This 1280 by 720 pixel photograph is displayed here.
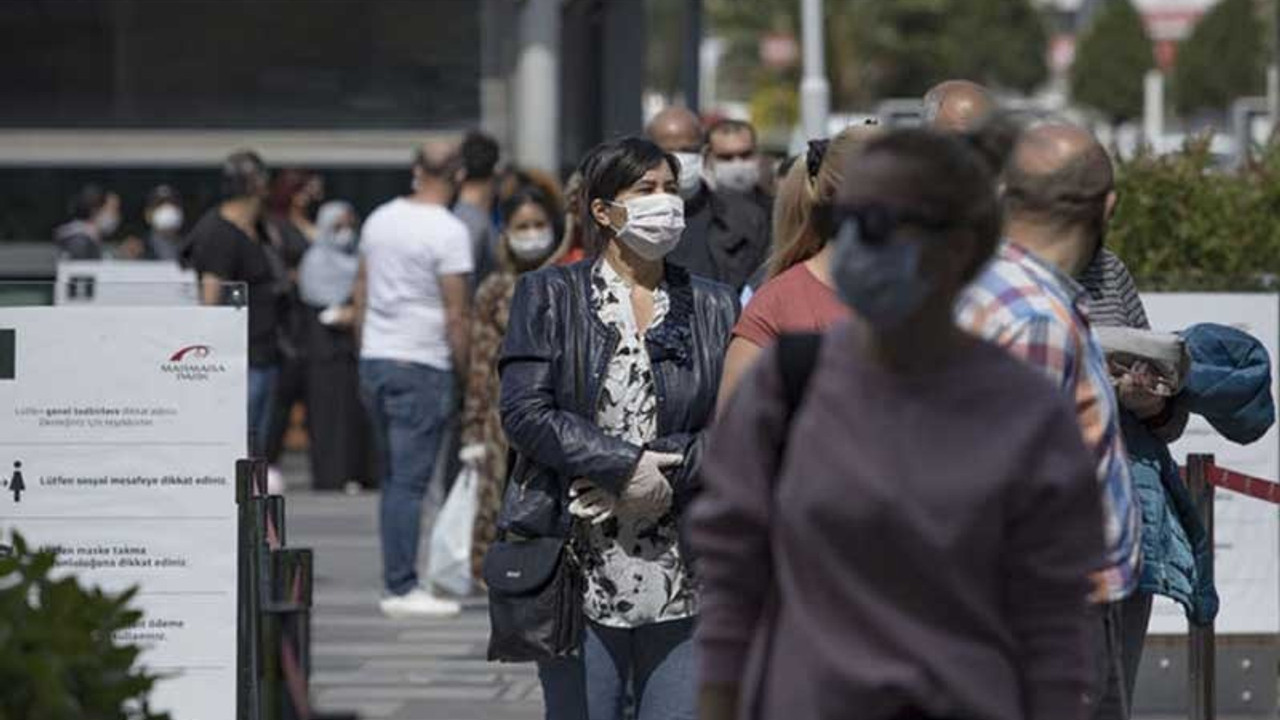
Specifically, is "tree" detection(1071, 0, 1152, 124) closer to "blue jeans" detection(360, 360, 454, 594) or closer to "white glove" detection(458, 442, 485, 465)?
"blue jeans" detection(360, 360, 454, 594)

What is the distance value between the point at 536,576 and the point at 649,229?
34.1 inches

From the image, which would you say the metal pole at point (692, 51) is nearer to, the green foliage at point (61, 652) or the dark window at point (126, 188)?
the dark window at point (126, 188)

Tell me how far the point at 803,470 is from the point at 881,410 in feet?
0.46

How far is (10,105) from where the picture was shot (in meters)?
21.0

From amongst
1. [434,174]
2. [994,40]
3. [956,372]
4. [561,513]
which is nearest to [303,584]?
[561,513]

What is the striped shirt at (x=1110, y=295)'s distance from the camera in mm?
6598

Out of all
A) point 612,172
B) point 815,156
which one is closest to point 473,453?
point 612,172

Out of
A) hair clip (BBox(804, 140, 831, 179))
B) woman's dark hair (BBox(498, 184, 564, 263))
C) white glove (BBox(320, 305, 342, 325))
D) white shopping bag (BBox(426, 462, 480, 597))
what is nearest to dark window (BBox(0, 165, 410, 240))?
white glove (BBox(320, 305, 342, 325))

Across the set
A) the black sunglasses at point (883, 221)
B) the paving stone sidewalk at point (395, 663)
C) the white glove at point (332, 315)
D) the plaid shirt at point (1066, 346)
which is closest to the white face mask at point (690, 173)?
the paving stone sidewalk at point (395, 663)

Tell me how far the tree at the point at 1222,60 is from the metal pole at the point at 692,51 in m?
46.3

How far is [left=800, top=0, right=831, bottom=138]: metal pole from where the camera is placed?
2119cm

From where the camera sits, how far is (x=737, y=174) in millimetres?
13172

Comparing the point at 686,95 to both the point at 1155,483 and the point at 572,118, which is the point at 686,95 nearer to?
the point at 572,118

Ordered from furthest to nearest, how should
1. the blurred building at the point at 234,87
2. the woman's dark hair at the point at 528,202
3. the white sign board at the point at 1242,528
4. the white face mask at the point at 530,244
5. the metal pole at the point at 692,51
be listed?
the blurred building at the point at 234,87 → the metal pole at the point at 692,51 → the woman's dark hair at the point at 528,202 → the white face mask at the point at 530,244 → the white sign board at the point at 1242,528
